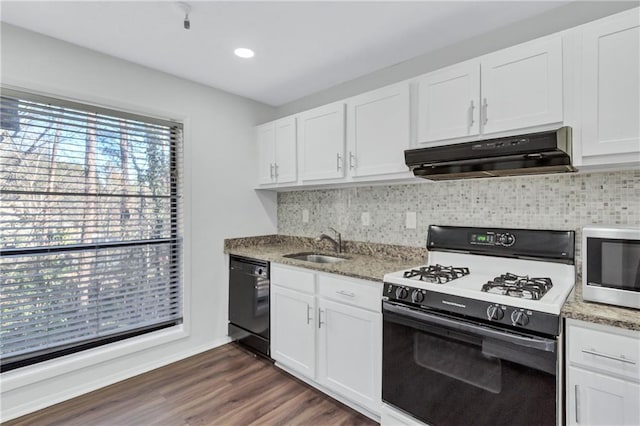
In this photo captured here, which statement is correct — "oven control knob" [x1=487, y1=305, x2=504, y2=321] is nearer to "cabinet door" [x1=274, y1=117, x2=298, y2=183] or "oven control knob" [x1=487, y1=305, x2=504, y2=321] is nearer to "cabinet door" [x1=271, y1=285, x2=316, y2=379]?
"cabinet door" [x1=271, y1=285, x2=316, y2=379]

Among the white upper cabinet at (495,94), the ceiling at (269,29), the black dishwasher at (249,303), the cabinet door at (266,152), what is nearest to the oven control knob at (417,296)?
the white upper cabinet at (495,94)

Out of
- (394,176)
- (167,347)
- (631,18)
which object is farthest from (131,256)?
(631,18)

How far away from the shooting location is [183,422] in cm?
195

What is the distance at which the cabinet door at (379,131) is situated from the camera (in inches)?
82.6

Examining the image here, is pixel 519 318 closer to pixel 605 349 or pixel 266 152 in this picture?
pixel 605 349

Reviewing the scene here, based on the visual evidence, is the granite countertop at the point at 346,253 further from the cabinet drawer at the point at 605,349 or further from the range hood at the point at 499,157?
the cabinet drawer at the point at 605,349

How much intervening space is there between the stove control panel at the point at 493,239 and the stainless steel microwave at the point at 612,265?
20.3 inches

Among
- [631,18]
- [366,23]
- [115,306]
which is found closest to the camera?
[631,18]

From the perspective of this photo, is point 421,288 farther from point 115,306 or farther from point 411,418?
point 115,306

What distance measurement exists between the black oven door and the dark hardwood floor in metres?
0.50

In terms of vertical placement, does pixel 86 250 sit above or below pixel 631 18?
below

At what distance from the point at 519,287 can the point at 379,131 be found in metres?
1.27

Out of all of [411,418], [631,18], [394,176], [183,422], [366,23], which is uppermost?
[366,23]

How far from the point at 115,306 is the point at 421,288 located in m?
2.24
